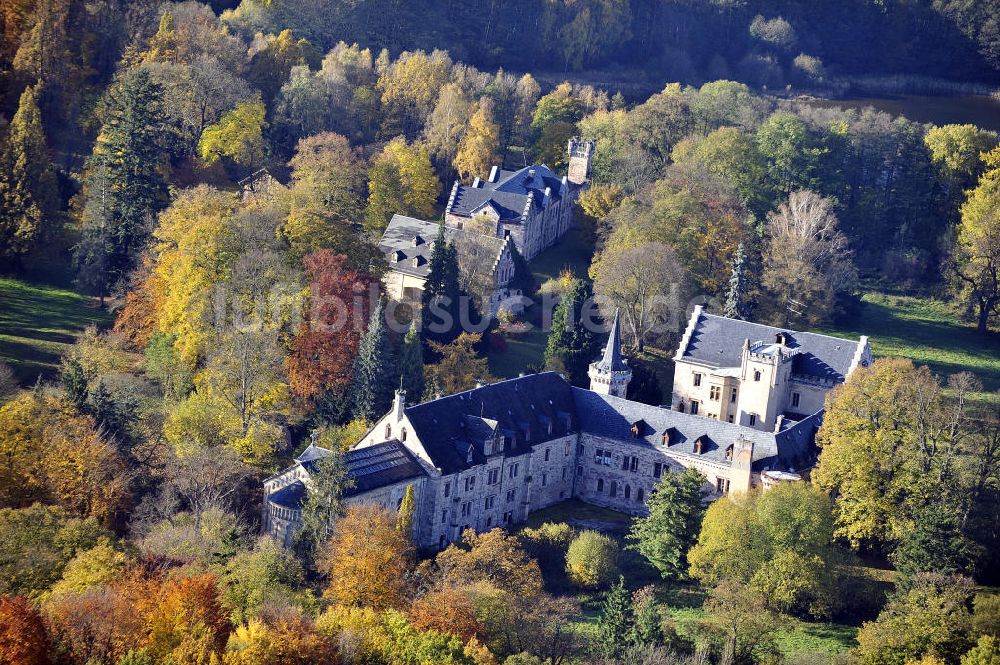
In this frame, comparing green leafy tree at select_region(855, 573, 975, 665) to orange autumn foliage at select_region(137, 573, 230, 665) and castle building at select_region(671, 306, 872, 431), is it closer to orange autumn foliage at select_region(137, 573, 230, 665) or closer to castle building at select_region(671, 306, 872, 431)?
castle building at select_region(671, 306, 872, 431)

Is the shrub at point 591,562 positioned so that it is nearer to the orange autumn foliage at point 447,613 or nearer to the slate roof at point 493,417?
the slate roof at point 493,417

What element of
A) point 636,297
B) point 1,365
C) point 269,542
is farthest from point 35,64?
point 269,542

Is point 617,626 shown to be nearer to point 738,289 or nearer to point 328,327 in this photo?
point 328,327

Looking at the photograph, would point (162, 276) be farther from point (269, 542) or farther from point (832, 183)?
point (832, 183)

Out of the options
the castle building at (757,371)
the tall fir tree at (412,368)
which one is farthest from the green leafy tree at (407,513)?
the castle building at (757,371)

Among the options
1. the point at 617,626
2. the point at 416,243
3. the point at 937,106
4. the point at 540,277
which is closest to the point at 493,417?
the point at 617,626
